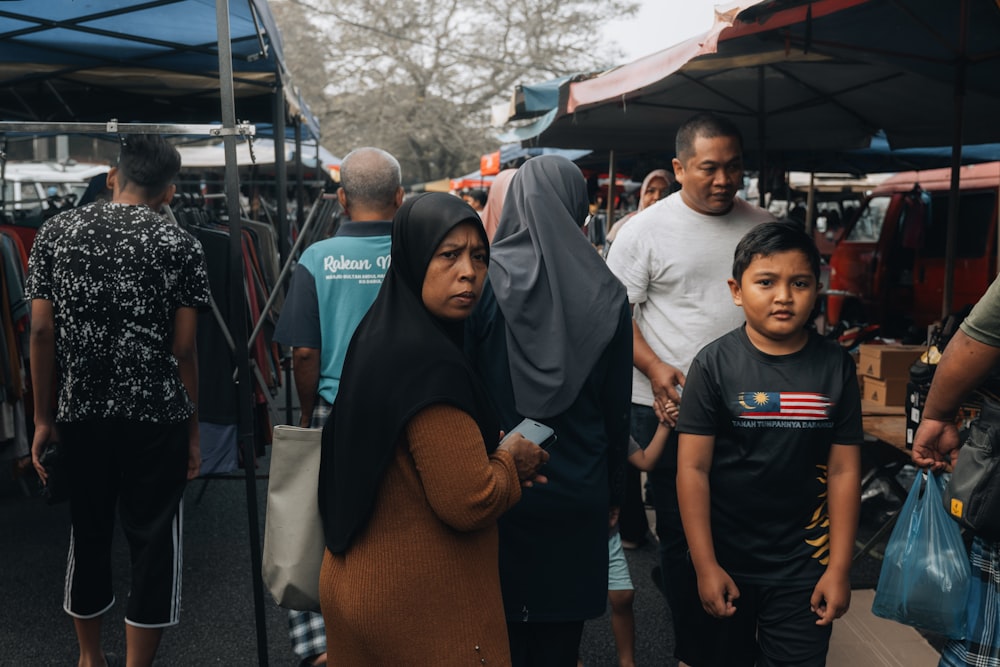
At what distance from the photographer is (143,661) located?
3.01 m

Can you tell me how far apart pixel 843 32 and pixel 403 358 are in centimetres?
315

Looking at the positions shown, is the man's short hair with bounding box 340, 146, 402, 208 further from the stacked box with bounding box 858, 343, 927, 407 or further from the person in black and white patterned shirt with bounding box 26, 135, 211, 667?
the stacked box with bounding box 858, 343, 927, 407

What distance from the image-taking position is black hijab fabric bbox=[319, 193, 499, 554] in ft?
5.56

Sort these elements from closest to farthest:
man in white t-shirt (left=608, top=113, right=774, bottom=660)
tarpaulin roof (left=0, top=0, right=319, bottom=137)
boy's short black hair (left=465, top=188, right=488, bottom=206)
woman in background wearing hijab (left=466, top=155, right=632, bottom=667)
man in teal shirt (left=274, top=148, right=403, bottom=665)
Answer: woman in background wearing hijab (left=466, top=155, right=632, bottom=667)
man in white t-shirt (left=608, top=113, right=774, bottom=660)
man in teal shirt (left=274, top=148, right=403, bottom=665)
tarpaulin roof (left=0, top=0, right=319, bottom=137)
boy's short black hair (left=465, top=188, right=488, bottom=206)

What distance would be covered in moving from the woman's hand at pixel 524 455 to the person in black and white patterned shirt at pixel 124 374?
5.29 feet

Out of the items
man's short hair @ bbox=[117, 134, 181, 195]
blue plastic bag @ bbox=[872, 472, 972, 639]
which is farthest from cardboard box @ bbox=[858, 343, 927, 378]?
man's short hair @ bbox=[117, 134, 181, 195]

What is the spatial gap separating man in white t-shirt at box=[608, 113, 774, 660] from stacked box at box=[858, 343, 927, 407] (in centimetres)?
166

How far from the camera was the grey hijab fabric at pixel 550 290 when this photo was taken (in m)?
2.17

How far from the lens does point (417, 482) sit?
1746 millimetres

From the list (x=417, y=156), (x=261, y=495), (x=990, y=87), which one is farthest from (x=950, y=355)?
(x=417, y=156)

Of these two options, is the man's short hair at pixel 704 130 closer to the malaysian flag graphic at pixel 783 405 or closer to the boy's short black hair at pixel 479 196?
the malaysian flag graphic at pixel 783 405

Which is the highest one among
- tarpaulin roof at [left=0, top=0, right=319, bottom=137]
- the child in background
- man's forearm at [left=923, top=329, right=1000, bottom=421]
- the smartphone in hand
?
tarpaulin roof at [left=0, top=0, right=319, bottom=137]

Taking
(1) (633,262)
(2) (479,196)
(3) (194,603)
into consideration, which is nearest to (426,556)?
(1) (633,262)

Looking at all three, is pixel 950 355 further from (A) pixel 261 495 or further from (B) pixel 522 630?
(A) pixel 261 495
